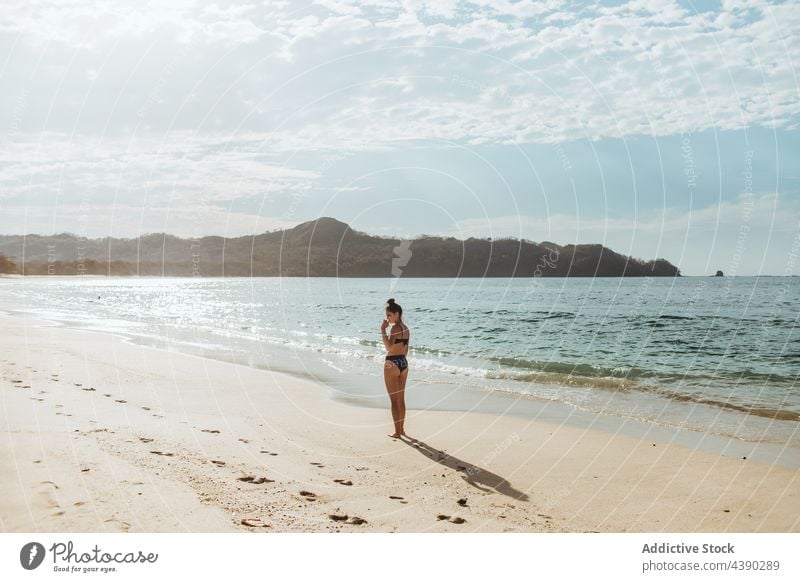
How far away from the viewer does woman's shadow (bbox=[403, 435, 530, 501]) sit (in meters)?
7.87

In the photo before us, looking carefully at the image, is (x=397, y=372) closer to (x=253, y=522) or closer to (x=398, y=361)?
(x=398, y=361)

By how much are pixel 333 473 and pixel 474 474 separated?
2029 mm

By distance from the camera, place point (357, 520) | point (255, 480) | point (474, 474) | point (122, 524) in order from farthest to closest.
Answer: point (474, 474) < point (255, 480) < point (357, 520) < point (122, 524)

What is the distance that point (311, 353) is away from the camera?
2458cm

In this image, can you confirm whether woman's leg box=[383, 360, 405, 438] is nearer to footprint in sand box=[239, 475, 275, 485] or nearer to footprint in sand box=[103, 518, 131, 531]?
footprint in sand box=[239, 475, 275, 485]

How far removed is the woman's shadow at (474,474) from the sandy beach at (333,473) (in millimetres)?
38

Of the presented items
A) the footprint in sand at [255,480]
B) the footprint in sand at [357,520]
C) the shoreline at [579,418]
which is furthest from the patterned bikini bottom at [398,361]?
the footprint in sand at [357,520]

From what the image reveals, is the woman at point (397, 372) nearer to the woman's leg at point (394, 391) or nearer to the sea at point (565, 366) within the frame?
the woman's leg at point (394, 391)

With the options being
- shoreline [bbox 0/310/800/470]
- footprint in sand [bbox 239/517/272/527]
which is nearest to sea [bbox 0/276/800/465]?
shoreline [bbox 0/310/800/470]

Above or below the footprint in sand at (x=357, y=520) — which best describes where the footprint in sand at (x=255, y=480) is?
above

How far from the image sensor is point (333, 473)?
8.17 metres

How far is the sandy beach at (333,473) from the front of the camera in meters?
6.36

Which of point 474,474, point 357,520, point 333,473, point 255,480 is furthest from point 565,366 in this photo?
point 357,520

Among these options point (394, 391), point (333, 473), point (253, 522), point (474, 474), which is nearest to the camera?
point (253, 522)
